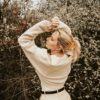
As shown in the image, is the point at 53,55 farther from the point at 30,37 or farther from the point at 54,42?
the point at 30,37

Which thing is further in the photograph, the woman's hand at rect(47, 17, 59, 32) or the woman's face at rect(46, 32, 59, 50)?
the woman's face at rect(46, 32, 59, 50)

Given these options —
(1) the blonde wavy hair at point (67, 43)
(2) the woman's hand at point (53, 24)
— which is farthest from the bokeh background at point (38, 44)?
(2) the woman's hand at point (53, 24)

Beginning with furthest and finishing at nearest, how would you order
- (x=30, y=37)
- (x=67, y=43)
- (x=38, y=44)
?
(x=38, y=44), (x=67, y=43), (x=30, y=37)

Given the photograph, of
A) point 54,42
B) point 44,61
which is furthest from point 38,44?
point 44,61

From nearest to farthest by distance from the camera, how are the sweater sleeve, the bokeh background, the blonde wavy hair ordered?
the sweater sleeve → the blonde wavy hair → the bokeh background

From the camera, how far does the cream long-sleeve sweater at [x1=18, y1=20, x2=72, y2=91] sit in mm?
4656

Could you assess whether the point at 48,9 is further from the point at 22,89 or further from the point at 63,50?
the point at 63,50

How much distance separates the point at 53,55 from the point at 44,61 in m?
0.14

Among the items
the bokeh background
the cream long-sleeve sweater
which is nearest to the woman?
the cream long-sleeve sweater

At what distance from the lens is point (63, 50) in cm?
481

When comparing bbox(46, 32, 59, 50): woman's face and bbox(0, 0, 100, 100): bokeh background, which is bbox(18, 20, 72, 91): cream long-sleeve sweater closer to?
bbox(46, 32, 59, 50): woman's face

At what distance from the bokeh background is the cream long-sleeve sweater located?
11.9 feet

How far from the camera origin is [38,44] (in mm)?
8750

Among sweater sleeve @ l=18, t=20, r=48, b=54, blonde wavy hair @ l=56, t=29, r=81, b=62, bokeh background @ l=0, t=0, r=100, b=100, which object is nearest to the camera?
sweater sleeve @ l=18, t=20, r=48, b=54
